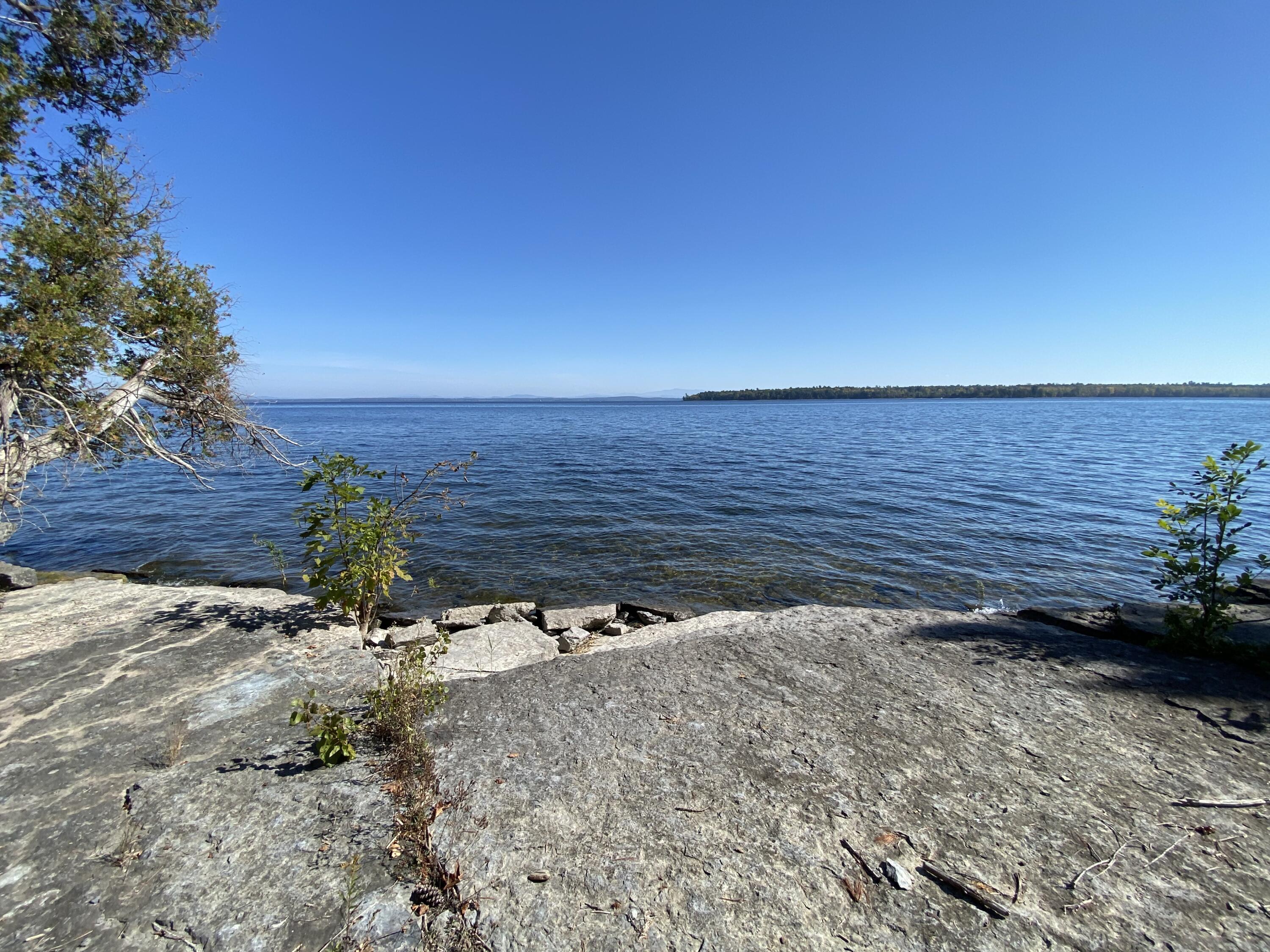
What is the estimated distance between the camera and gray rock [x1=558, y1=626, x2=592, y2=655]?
7141 millimetres

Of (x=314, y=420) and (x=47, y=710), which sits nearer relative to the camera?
(x=47, y=710)

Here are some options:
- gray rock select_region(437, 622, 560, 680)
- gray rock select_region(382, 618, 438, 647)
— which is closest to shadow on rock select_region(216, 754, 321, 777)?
gray rock select_region(437, 622, 560, 680)

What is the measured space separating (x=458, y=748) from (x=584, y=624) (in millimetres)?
4823

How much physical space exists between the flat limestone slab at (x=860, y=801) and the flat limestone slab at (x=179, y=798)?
728mm

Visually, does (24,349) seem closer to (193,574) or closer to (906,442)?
(193,574)

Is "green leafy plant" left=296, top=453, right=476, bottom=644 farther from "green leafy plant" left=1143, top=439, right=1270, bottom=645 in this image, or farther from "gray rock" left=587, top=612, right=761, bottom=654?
"green leafy plant" left=1143, top=439, right=1270, bottom=645

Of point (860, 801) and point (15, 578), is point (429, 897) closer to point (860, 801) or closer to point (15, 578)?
point (860, 801)

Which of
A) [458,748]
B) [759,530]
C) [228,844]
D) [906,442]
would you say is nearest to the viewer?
[228,844]

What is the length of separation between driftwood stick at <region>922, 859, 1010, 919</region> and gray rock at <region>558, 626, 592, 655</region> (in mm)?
4514

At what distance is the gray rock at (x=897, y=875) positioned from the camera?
2.77m

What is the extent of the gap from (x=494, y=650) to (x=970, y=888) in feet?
17.1

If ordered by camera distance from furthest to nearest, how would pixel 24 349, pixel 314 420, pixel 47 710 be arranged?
1. pixel 314 420
2. pixel 24 349
3. pixel 47 710

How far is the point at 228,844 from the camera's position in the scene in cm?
298

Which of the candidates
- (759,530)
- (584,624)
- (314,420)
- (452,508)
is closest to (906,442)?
(759,530)
